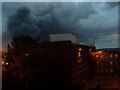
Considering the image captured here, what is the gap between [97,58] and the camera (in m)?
10.0

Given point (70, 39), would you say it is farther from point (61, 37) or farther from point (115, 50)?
point (115, 50)

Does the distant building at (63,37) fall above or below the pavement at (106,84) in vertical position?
above

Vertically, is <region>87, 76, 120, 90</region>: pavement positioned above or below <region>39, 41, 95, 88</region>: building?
below

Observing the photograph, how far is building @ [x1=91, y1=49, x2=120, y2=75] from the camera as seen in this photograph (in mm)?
9656

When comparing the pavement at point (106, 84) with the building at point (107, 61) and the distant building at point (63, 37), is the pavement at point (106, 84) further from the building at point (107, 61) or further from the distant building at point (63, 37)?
the building at point (107, 61)

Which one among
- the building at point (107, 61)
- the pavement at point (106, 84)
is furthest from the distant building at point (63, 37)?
the building at point (107, 61)

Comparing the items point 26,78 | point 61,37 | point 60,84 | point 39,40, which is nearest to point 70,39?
point 61,37

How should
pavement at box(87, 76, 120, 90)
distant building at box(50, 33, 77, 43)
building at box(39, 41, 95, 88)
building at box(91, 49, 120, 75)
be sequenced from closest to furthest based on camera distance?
pavement at box(87, 76, 120, 90) < building at box(39, 41, 95, 88) < distant building at box(50, 33, 77, 43) < building at box(91, 49, 120, 75)

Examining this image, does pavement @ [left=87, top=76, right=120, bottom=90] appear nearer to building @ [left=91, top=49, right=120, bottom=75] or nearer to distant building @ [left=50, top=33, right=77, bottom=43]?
distant building @ [left=50, top=33, right=77, bottom=43]

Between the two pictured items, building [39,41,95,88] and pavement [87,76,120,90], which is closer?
pavement [87,76,120,90]

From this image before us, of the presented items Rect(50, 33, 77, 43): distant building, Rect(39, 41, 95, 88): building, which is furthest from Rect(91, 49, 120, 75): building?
Rect(50, 33, 77, 43): distant building

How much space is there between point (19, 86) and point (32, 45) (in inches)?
71.4

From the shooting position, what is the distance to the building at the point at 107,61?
31.7 feet

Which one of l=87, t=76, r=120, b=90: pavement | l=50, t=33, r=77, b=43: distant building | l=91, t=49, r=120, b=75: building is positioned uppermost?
l=50, t=33, r=77, b=43: distant building
